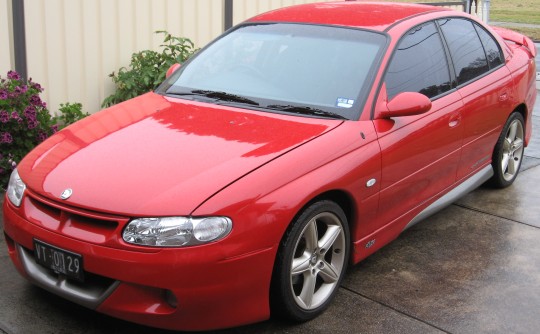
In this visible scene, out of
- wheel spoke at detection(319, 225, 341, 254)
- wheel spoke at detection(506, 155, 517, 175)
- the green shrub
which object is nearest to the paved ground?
wheel spoke at detection(319, 225, 341, 254)

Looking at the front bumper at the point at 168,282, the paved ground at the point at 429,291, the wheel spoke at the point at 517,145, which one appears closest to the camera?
the front bumper at the point at 168,282

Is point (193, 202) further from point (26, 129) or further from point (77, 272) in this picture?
point (26, 129)

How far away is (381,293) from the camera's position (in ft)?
14.5

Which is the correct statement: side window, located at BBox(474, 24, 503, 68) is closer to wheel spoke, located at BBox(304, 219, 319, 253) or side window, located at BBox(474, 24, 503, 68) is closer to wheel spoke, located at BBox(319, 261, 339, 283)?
wheel spoke, located at BBox(319, 261, 339, 283)

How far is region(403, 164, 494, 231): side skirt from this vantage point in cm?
496

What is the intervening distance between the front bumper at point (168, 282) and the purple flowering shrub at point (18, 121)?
2.42 meters

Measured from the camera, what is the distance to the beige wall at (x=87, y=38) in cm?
668

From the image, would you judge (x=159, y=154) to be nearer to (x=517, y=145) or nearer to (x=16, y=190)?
(x=16, y=190)

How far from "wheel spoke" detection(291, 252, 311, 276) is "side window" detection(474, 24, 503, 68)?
2.74 metres

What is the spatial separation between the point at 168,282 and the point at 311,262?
910 millimetres

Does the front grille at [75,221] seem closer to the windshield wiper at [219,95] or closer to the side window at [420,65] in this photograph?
the windshield wiper at [219,95]

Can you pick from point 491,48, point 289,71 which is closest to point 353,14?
point 289,71

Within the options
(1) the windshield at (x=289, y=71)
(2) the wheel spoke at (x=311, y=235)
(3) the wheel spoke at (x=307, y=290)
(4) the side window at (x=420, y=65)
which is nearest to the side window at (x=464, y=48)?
(4) the side window at (x=420, y=65)

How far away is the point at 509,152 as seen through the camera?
631 cm
